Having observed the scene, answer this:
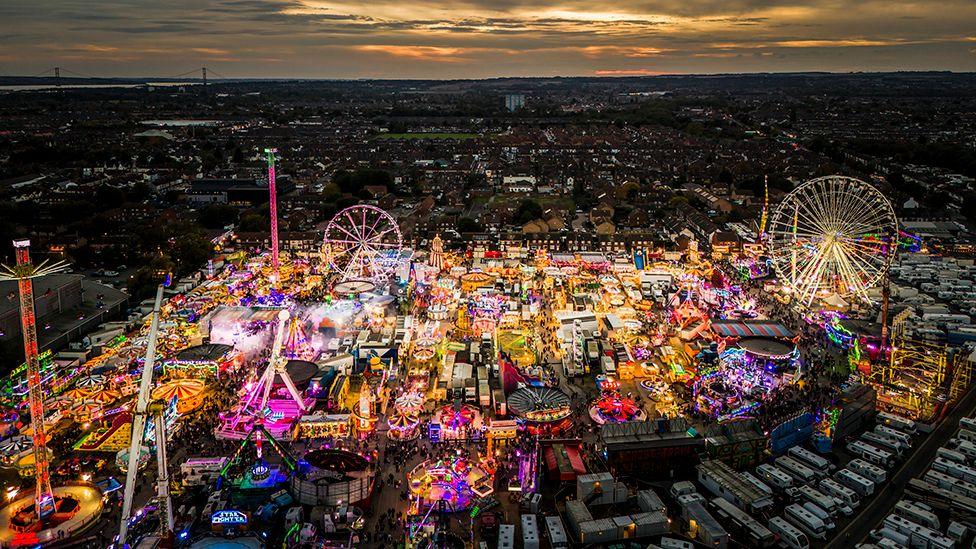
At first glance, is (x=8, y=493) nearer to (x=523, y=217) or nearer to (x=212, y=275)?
(x=212, y=275)

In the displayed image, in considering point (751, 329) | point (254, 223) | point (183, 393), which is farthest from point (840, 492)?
point (254, 223)

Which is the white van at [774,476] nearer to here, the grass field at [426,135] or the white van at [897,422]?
the white van at [897,422]

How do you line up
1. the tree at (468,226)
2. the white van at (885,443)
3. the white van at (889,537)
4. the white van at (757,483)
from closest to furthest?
1. the white van at (889,537)
2. the white van at (757,483)
3. the white van at (885,443)
4. the tree at (468,226)

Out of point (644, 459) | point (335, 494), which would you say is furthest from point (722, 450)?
point (335, 494)

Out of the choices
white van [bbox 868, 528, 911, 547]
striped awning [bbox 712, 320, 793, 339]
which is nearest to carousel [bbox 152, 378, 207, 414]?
striped awning [bbox 712, 320, 793, 339]

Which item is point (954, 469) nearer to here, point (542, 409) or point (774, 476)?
point (774, 476)

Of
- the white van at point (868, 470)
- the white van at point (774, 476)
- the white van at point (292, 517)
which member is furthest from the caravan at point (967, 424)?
the white van at point (292, 517)
